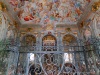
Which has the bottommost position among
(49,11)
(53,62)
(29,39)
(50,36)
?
(53,62)

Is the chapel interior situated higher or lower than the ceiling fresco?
lower

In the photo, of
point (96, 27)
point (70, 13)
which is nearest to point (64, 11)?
point (70, 13)

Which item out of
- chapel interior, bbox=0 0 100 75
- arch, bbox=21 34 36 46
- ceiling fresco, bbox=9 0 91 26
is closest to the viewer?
chapel interior, bbox=0 0 100 75

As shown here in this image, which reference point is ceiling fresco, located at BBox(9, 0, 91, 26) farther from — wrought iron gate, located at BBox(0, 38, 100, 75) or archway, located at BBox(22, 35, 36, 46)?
wrought iron gate, located at BBox(0, 38, 100, 75)

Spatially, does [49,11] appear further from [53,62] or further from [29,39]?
[53,62]

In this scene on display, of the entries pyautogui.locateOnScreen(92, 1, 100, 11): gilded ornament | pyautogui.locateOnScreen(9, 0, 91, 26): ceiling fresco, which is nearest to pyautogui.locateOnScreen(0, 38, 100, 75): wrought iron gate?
pyautogui.locateOnScreen(92, 1, 100, 11): gilded ornament

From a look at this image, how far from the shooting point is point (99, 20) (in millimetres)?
9219

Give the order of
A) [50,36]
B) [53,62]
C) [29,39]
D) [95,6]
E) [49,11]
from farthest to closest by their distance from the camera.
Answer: [29,39], [50,36], [49,11], [53,62], [95,6]

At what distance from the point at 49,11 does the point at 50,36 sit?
280 cm

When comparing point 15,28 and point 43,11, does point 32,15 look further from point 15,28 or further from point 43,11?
point 15,28

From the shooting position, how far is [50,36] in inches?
506

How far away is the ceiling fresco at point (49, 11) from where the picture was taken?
37.1 feet

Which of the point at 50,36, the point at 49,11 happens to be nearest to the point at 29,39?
the point at 50,36

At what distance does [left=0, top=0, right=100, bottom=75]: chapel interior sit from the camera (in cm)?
870
